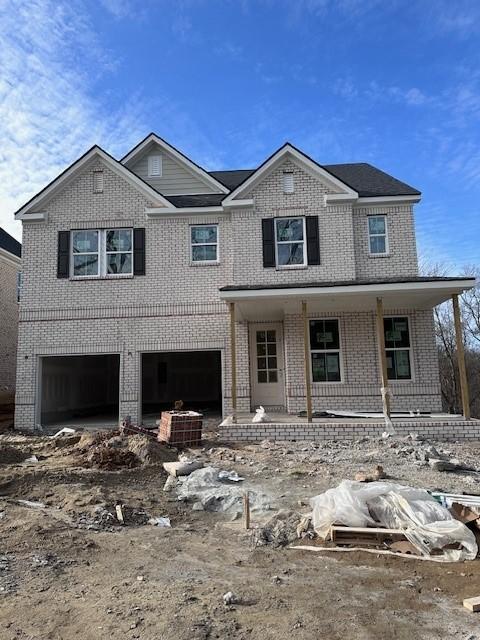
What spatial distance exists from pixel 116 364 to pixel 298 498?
53.0 feet

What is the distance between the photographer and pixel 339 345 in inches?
541

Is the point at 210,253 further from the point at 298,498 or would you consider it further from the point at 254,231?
the point at 298,498

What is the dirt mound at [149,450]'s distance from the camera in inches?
355

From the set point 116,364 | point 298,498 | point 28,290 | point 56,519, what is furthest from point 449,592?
point 116,364

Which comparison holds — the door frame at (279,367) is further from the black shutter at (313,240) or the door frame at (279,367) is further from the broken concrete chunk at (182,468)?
the broken concrete chunk at (182,468)

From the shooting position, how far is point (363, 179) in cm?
1574

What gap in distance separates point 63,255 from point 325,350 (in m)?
8.22

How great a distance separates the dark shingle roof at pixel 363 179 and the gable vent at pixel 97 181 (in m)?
4.13

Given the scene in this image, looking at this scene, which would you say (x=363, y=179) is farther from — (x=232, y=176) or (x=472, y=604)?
(x=472, y=604)

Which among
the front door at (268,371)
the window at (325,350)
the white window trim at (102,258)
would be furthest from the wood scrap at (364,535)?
the white window trim at (102,258)

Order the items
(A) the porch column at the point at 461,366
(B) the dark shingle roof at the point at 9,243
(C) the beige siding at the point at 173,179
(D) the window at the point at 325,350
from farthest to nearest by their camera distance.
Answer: (B) the dark shingle roof at the point at 9,243, (C) the beige siding at the point at 173,179, (D) the window at the point at 325,350, (A) the porch column at the point at 461,366

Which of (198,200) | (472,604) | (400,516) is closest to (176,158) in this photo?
(198,200)

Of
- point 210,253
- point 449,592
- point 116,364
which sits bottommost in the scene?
point 449,592

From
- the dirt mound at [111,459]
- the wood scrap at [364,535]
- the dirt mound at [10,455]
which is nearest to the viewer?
the wood scrap at [364,535]
